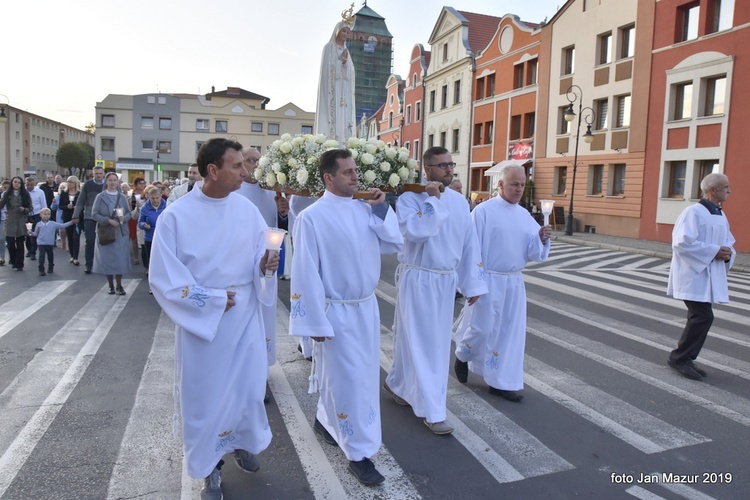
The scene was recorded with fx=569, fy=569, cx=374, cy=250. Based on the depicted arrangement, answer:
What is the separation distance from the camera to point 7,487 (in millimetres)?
3348

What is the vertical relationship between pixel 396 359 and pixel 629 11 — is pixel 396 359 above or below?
below

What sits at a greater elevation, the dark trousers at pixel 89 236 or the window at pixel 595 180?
the window at pixel 595 180

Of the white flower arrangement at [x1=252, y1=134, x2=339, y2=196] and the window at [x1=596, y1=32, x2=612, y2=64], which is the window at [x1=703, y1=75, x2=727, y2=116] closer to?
the window at [x1=596, y1=32, x2=612, y2=64]

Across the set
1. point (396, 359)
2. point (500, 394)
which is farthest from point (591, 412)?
point (396, 359)

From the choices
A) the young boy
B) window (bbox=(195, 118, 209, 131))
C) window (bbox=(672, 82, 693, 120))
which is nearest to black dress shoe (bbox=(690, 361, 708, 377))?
the young boy

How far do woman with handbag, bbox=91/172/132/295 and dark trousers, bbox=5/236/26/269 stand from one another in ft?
11.6

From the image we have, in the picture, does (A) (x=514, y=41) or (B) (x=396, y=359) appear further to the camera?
(A) (x=514, y=41)

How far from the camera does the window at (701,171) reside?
20778 millimetres

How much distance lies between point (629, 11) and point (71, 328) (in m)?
24.9

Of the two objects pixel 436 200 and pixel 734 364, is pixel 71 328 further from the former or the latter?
pixel 734 364

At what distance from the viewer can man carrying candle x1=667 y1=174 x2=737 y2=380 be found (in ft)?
18.9

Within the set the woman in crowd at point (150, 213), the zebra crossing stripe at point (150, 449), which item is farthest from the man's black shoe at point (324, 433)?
the woman in crowd at point (150, 213)

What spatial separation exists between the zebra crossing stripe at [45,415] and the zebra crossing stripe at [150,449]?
22.8 inches

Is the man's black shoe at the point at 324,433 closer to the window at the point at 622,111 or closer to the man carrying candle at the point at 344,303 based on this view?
the man carrying candle at the point at 344,303
